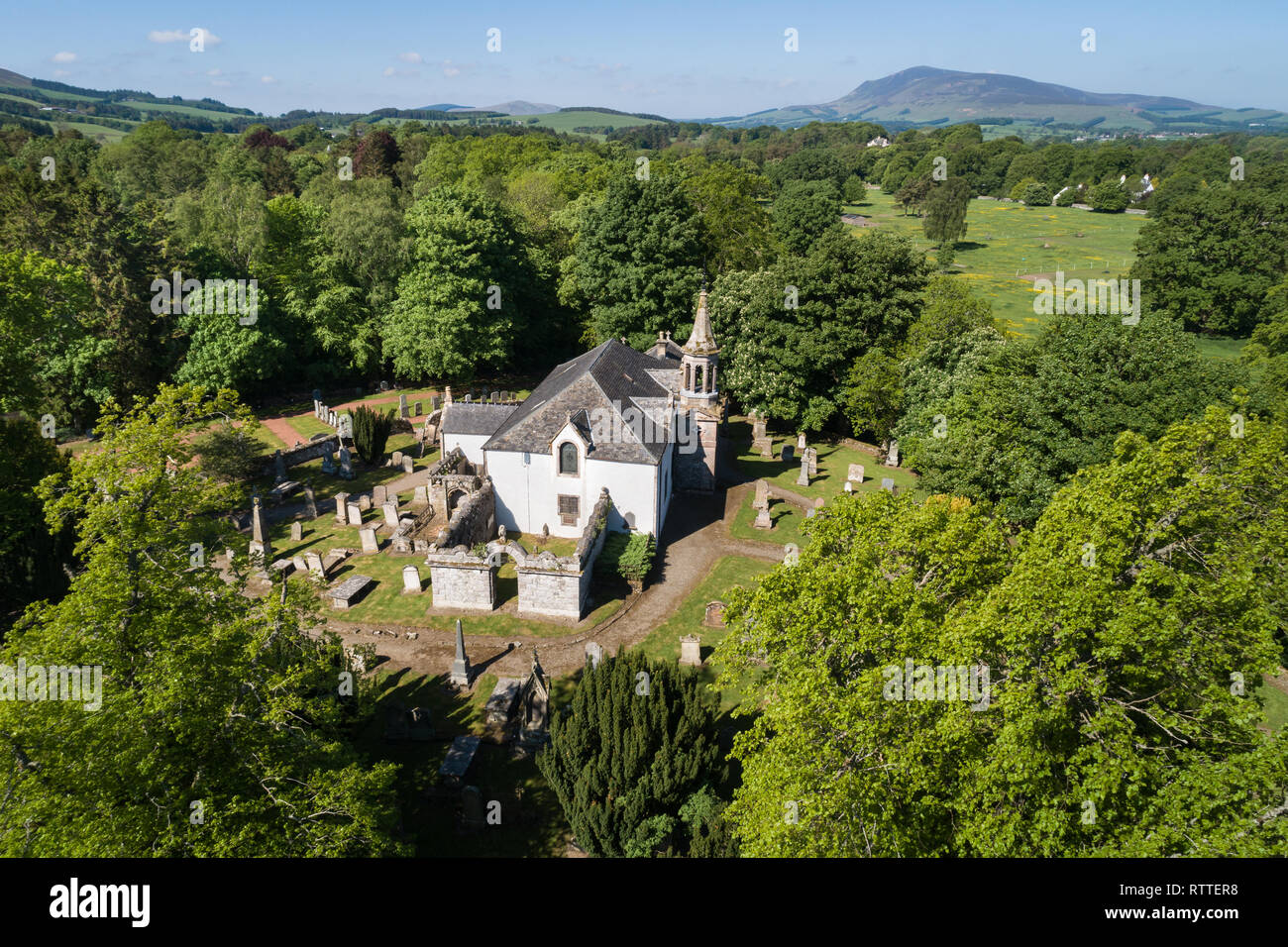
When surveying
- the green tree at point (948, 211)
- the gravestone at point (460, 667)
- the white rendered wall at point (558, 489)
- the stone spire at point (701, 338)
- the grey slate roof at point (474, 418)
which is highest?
the green tree at point (948, 211)

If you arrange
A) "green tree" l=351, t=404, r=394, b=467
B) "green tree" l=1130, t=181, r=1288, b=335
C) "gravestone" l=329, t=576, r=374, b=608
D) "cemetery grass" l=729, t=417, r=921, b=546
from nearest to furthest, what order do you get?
"gravestone" l=329, t=576, r=374, b=608 → "cemetery grass" l=729, t=417, r=921, b=546 → "green tree" l=351, t=404, r=394, b=467 → "green tree" l=1130, t=181, r=1288, b=335

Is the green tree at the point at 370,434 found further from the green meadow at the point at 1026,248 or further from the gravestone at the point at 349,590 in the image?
the green meadow at the point at 1026,248

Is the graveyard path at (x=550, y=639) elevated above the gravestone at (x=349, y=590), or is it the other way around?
the gravestone at (x=349, y=590)

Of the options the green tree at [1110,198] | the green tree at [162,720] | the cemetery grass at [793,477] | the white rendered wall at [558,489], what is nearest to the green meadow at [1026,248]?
the green tree at [1110,198]

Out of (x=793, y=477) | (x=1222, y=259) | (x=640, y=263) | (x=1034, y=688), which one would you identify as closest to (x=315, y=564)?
(x=793, y=477)

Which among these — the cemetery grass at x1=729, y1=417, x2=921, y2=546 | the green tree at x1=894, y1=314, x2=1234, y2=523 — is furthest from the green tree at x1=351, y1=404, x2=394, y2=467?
the green tree at x1=894, y1=314, x2=1234, y2=523

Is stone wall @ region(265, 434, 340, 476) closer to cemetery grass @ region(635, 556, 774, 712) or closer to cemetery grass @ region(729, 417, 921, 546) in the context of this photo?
cemetery grass @ region(635, 556, 774, 712)

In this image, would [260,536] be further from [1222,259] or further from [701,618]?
[1222,259]

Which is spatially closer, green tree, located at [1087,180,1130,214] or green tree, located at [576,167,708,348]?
green tree, located at [576,167,708,348]
